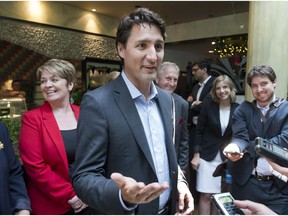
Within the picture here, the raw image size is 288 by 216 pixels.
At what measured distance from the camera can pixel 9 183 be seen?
5.06 feet

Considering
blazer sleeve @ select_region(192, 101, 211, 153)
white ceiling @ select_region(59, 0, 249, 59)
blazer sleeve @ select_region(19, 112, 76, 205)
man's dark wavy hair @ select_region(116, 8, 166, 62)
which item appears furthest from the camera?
white ceiling @ select_region(59, 0, 249, 59)

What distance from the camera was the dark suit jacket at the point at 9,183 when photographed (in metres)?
1.45

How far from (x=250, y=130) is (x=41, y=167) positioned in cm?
154

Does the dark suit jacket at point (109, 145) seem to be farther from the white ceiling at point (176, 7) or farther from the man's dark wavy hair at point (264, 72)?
the white ceiling at point (176, 7)

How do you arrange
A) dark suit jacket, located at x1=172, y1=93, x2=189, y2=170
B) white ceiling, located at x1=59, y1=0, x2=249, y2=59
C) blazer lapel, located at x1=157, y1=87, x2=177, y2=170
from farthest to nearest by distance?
white ceiling, located at x1=59, y1=0, x2=249, y2=59
dark suit jacket, located at x1=172, y1=93, x2=189, y2=170
blazer lapel, located at x1=157, y1=87, x2=177, y2=170

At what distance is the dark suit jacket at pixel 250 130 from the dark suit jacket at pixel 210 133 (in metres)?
0.62

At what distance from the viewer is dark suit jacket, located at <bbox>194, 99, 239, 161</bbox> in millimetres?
2928

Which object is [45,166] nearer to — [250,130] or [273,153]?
[273,153]

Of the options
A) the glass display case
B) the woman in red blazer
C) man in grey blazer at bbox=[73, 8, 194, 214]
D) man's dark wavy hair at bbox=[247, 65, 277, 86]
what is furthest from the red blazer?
the glass display case

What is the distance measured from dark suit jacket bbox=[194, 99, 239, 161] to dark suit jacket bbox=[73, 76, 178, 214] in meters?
1.91

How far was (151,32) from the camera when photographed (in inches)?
46.3

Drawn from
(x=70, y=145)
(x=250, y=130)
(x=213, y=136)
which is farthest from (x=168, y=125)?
(x=213, y=136)

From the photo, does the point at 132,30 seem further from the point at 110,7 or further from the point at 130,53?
the point at 110,7

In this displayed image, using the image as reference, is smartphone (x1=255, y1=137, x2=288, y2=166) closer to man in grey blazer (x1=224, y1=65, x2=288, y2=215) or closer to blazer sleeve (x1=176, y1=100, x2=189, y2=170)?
man in grey blazer (x1=224, y1=65, x2=288, y2=215)
